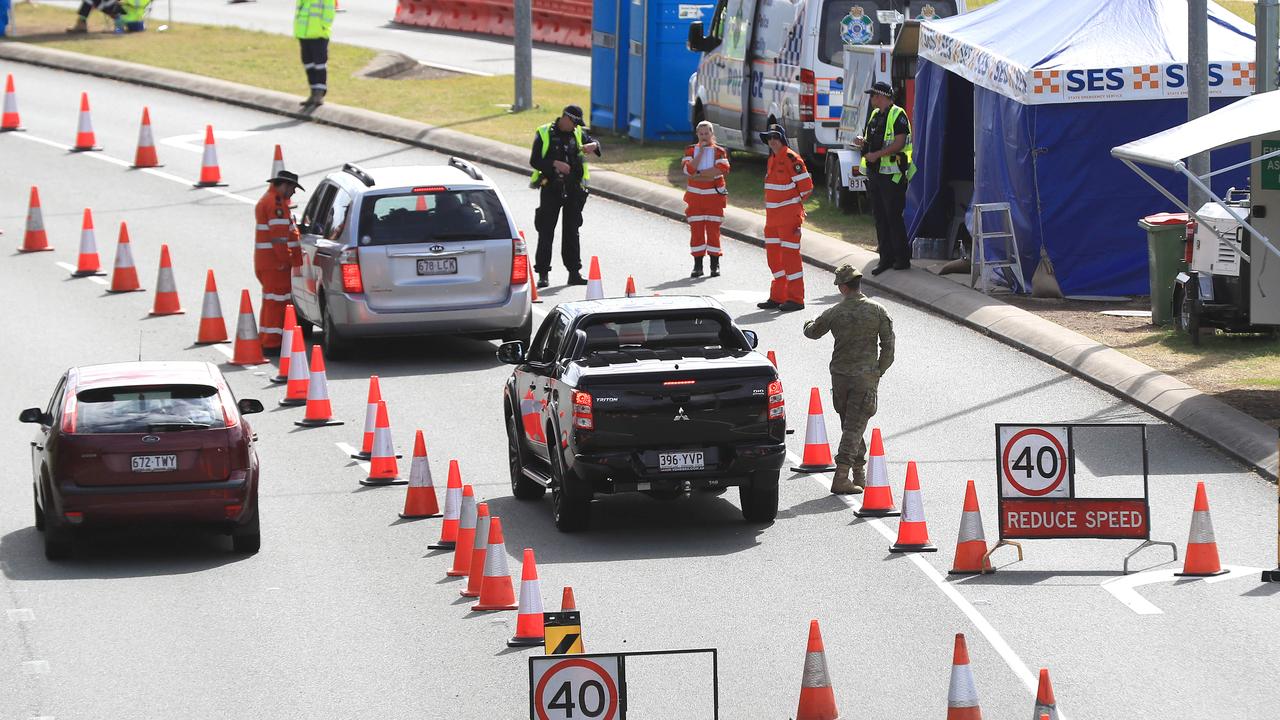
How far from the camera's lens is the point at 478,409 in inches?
757

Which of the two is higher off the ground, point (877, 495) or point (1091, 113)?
point (1091, 113)

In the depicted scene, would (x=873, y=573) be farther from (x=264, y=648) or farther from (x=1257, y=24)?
(x=1257, y=24)

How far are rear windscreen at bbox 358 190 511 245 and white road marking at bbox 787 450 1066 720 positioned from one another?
6435mm

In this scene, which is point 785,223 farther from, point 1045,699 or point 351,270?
point 1045,699

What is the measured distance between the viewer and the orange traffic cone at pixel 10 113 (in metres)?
36.0

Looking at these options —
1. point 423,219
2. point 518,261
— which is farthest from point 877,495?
point 423,219

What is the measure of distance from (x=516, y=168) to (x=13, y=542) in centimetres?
1745

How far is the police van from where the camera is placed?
28.8 meters

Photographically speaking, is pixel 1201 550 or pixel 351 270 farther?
pixel 351 270

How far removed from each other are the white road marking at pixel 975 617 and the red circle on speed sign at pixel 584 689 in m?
2.73

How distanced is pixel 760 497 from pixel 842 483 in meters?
1.34

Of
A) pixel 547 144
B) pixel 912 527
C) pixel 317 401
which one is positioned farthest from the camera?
pixel 547 144

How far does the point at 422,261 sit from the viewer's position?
67.9ft

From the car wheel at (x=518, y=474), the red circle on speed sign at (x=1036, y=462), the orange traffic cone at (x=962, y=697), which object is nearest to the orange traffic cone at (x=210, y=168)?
the car wheel at (x=518, y=474)
